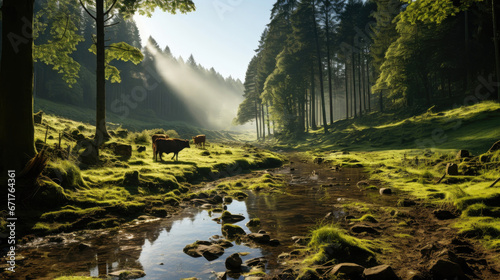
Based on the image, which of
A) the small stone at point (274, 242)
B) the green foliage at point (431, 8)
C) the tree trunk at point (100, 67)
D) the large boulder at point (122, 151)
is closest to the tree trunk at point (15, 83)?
the tree trunk at point (100, 67)

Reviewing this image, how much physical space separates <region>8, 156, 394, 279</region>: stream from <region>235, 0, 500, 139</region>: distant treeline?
28.9 feet

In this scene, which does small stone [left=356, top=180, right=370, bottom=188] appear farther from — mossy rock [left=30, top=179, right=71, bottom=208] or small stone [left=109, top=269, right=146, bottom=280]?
mossy rock [left=30, top=179, right=71, bottom=208]

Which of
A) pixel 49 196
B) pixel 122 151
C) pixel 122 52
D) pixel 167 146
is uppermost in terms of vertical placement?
pixel 122 52

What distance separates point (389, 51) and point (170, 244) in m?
34.4

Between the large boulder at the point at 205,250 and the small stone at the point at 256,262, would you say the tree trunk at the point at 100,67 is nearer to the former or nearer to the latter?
the large boulder at the point at 205,250

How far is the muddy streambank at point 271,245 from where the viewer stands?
4598 millimetres

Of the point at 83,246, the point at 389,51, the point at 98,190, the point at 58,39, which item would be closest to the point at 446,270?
the point at 83,246

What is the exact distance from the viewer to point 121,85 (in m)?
72.8

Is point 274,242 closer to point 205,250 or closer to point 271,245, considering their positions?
point 271,245

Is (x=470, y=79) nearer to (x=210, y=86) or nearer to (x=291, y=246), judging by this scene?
(x=291, y=246)

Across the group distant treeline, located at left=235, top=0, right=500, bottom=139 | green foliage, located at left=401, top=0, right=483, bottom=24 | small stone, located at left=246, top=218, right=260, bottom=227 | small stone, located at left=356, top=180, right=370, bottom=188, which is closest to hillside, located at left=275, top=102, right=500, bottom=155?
distant treeline, located at left=235, top=0, right=500, bottom=139

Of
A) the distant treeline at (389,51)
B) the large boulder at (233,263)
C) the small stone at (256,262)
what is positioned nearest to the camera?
the large boulder at (233,263)

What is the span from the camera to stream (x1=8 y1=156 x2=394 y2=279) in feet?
15.9

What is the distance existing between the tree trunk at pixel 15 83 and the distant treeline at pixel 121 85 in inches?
1975
